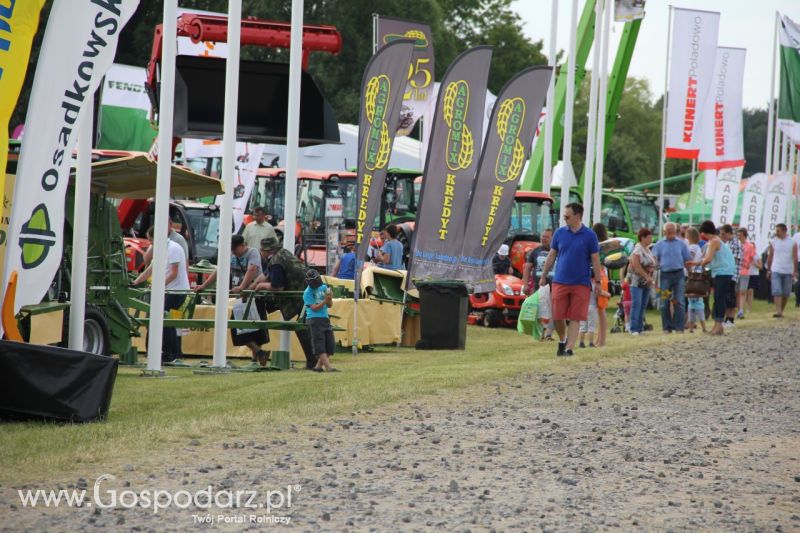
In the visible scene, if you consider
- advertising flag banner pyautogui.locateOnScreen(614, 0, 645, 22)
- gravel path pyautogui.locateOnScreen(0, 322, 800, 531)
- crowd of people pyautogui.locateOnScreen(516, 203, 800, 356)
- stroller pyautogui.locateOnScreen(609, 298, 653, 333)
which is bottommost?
stroller pyautogui.locateOnScreen(609, 298, 653, 333)

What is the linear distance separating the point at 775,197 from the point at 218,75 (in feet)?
69.4

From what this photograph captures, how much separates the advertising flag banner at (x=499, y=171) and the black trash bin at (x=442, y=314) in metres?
1.57

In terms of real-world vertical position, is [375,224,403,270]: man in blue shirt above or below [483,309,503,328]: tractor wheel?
above

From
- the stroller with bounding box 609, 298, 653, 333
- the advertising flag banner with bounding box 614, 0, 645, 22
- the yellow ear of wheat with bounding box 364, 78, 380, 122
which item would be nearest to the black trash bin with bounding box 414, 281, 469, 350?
the yellow ear of wheat with bounding box 364, 78, 380, 122

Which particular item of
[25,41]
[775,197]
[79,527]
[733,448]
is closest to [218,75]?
[25,41]

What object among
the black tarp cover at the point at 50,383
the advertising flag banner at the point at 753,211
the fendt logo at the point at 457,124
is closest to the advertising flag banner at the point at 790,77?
the advertising flag banner at the point at 753,211

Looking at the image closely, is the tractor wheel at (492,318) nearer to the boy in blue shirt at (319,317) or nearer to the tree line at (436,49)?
the boy in blue shirt at (319,317)

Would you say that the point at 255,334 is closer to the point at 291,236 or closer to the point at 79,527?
the point at 291,236

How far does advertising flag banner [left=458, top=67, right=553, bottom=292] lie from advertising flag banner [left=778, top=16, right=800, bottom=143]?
15.8 meters

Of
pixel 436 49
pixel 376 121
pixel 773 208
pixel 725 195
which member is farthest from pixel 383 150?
pixel 436 49

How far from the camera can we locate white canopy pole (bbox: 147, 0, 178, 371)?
1504 cm

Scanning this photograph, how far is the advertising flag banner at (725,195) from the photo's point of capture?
39.1 metres

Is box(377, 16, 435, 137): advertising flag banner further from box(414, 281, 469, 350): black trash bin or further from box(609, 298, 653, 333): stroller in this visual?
box(414, 281, 469, 350): black trash bin

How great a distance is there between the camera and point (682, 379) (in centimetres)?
1552
